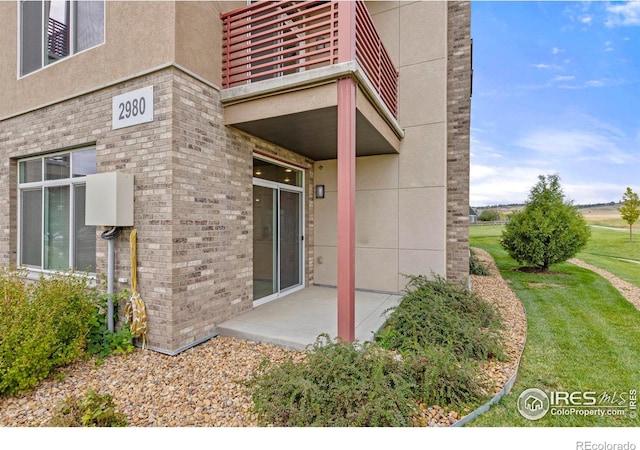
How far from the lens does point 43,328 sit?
3.12m

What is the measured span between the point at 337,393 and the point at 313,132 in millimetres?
3804

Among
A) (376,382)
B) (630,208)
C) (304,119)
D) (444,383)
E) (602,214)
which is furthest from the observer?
(630,208)

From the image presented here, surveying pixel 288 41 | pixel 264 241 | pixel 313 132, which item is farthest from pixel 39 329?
pixel 288 41

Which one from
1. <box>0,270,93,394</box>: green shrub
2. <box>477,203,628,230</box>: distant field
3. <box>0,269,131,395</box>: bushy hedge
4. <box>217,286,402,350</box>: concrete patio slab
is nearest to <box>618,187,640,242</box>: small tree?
<box>477,203,628,230</box>: distant field

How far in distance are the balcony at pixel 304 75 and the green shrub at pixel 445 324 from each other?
9.31 ft

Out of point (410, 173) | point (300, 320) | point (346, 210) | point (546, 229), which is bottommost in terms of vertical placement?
point (300, 320)

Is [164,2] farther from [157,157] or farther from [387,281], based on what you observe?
[387,281]

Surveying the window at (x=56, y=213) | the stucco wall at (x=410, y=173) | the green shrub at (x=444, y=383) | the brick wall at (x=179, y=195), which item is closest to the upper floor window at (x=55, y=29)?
the brick wall at (x=179, y=195)

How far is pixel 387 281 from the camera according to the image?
20.9 ft

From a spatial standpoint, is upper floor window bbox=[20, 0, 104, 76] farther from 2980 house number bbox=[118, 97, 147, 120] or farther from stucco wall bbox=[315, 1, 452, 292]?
stucco wall bbox=[315, 1, 452, 292]

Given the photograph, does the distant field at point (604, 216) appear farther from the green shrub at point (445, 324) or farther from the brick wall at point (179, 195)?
the brick wall at point (179, 195)

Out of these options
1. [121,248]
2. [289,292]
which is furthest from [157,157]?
[289,292]

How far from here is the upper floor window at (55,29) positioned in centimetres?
459

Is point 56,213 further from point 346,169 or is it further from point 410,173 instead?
point 410,173
